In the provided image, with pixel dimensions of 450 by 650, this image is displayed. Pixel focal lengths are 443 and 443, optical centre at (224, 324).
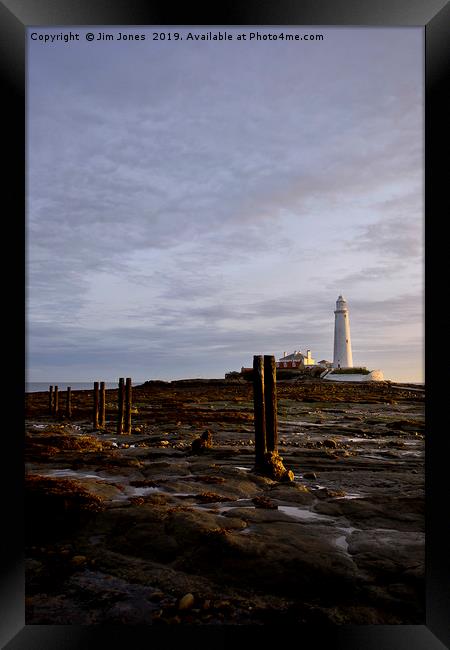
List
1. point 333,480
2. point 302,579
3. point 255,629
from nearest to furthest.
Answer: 1. point 255,629
2. point 302,579
3. point 333,480

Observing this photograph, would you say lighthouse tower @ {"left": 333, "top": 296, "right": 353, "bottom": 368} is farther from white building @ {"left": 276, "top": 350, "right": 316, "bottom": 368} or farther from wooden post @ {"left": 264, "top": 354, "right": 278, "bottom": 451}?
wooden post @ {"left": 264, "top": 354, "right": 278, "bottom": 451}

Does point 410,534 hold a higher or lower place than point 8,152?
lower

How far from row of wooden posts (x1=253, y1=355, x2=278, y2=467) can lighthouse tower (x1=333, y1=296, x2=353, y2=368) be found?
52.8m

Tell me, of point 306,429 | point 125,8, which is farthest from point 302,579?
point 306,429

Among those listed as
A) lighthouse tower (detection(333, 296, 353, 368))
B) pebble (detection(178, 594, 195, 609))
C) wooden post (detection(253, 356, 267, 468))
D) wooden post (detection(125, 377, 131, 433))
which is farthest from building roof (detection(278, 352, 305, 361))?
pebble (detection(178, 594, 195, 609))

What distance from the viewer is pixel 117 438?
17625mm

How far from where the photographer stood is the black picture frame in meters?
3.39

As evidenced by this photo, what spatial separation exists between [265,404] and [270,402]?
151 millimetres

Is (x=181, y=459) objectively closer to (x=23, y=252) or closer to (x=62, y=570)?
(x=62, y=570)

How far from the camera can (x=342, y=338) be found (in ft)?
206

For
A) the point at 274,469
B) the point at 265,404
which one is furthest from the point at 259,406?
the point at 274,469

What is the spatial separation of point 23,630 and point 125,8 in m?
5.10

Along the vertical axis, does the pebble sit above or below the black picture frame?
below

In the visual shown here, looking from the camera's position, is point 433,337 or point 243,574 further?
point 243,574
